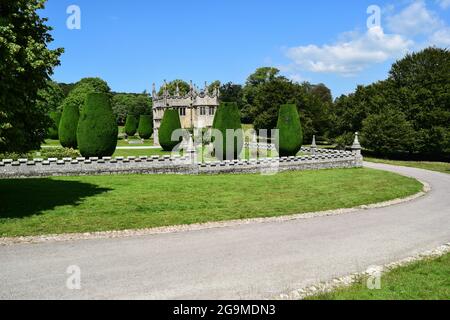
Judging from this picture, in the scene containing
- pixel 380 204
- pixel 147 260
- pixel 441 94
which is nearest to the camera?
pixel 147 260

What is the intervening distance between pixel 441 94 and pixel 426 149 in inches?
254

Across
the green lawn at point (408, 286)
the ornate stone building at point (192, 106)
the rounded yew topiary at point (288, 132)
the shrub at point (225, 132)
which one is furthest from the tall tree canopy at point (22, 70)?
the ornate stone building at point (192, 106)

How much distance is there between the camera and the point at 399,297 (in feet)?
25.2

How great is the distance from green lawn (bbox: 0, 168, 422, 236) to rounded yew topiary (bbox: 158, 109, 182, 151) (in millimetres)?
22558

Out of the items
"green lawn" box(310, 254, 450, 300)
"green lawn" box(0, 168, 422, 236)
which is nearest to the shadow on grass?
"green lawn" box(0, 168, 422, 236)

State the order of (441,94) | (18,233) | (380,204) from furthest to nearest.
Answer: (441,94)
(380,204)
(18,233)

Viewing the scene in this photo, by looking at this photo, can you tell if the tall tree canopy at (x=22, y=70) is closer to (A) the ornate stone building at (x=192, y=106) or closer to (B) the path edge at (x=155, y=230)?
(B) the path edge at (x=155, y=230)

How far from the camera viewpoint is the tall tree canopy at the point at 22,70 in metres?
12.9

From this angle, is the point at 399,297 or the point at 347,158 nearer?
the point at 399,297

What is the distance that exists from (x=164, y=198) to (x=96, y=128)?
1501 cm

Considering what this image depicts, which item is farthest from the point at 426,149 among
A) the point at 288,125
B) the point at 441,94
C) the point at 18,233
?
the point at 18,233

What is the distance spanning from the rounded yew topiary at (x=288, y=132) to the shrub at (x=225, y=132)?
4874 mm

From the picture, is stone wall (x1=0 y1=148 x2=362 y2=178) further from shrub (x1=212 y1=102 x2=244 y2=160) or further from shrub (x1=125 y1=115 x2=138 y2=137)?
shrub (x1=125 y1=115 x2=138 y2=137)
